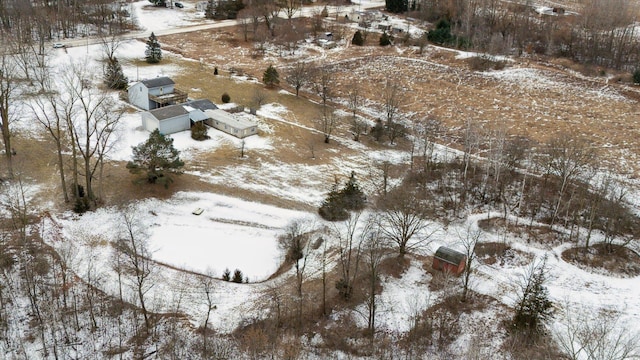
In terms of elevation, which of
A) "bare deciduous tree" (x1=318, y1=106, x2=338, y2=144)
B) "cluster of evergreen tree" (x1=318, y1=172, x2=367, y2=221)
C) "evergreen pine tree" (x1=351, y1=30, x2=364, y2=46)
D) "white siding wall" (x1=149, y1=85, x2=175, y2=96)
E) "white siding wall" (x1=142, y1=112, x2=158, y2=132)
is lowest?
"cluster of evergreen tree" (x1=318, y1=172, x2=367, y2=221)

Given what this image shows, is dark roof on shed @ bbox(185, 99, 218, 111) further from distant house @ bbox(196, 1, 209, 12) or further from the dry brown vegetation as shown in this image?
distant house @ bbox(196, 1, 209, 12)

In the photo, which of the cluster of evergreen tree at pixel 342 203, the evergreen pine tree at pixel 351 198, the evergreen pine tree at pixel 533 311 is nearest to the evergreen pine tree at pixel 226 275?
the cluster of evergreen tree at pixel 342 203

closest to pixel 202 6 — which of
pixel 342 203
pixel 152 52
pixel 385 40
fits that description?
pixel 152 52

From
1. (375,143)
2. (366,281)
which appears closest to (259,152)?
(375,143)

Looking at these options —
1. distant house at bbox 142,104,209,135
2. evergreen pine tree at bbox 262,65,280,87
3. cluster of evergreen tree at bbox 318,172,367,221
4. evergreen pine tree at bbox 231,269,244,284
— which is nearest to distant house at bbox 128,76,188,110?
distant house at bbox 142,104,209,135

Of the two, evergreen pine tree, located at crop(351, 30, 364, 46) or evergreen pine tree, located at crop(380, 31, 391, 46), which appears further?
evergreen pine tree, located at crop(351, 30, 364, 46)

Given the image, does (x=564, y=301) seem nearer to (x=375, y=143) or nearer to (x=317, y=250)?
(x=317, y=250)
